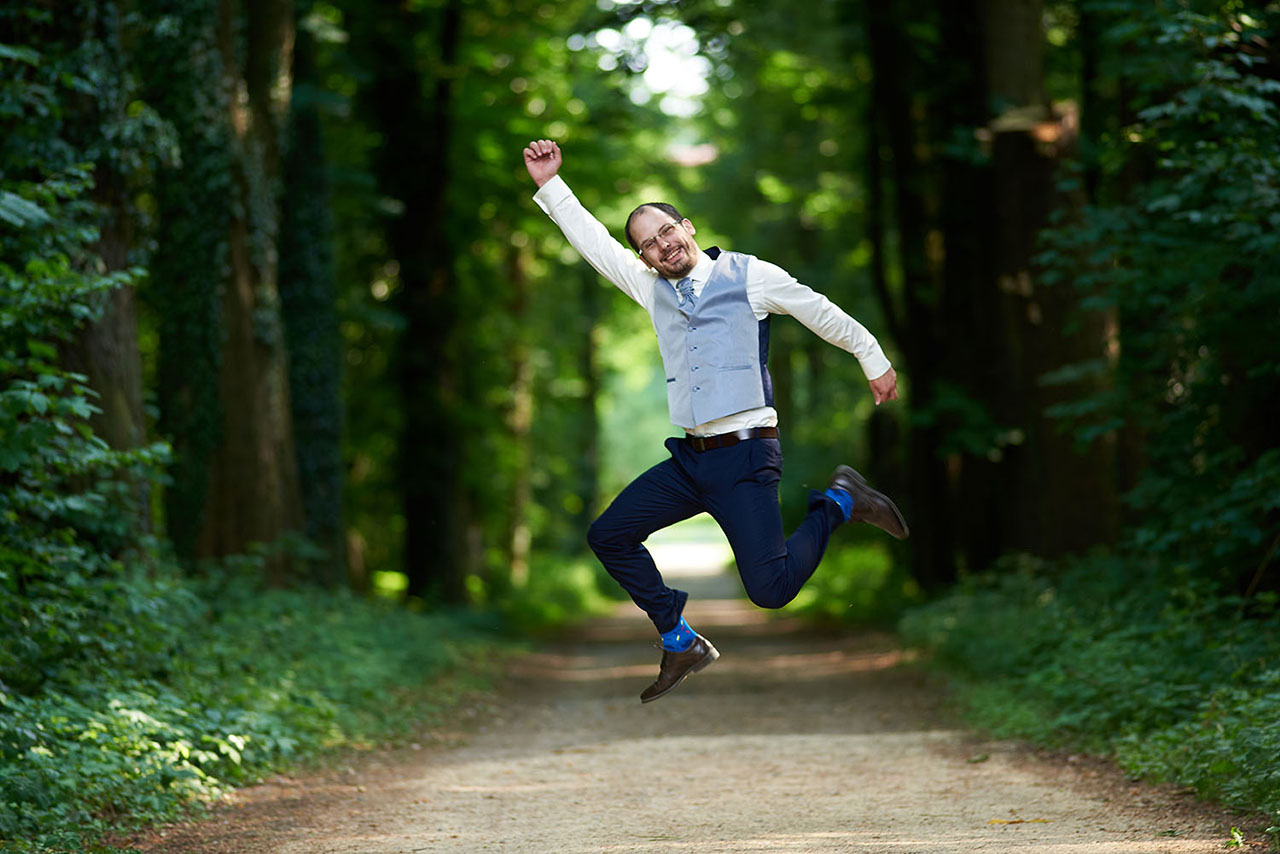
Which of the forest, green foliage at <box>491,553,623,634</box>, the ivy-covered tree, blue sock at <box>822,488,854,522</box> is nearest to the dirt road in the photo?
the forest

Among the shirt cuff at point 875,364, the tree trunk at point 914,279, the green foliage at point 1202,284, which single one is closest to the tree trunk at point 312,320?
the tree trunk at point 914,279

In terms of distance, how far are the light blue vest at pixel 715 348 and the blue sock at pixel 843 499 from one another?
2.14ft

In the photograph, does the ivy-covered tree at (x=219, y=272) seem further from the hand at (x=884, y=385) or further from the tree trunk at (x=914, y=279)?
the hand at (x=884, y=385)

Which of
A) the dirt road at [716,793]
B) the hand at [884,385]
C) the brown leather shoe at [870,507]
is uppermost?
the hand at [884,385]

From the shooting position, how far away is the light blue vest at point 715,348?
20.2 ft

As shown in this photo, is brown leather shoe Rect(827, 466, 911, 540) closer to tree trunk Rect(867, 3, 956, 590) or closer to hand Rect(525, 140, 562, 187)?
hand Rect(525, 140, 562, 187)

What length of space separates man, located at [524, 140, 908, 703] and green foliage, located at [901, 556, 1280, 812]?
2.57 m

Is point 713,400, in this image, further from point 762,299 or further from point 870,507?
point 870,507

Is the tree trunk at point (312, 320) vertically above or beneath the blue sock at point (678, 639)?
above

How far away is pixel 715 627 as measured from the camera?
2630cm

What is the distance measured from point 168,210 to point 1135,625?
998 cm

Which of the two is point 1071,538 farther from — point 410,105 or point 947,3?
point 410,105

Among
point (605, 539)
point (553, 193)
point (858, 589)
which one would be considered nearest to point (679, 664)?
point (605, 539)

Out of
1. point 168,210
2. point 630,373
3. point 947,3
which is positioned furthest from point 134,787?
point 630,373
